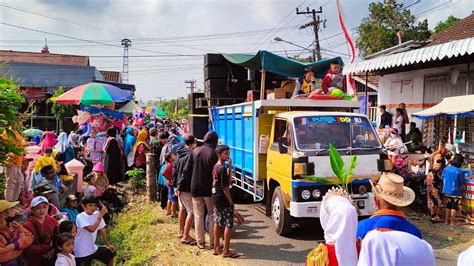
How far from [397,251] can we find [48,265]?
3.90 metres

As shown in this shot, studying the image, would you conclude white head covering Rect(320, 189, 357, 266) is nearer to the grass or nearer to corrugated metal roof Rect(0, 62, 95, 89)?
the grass

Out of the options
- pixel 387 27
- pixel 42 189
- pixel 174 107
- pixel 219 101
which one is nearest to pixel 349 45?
pixel 219 101

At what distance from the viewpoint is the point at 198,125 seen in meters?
11.8

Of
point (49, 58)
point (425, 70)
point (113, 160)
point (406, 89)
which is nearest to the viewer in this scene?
point (113, 160)

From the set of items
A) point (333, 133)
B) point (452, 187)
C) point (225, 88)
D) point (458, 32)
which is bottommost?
point (452, 187)

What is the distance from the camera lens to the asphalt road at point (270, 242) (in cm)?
588

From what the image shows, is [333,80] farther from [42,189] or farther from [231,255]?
[42,189]

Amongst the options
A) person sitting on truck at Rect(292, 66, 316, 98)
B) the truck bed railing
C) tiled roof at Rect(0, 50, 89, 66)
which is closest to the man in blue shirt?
person sitting on truck at Rect(292, 66, 316, 98)

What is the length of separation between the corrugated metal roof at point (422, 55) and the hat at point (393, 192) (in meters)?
7.23

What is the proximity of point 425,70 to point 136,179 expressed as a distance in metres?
9.68

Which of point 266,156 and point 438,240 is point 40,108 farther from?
point 438,240

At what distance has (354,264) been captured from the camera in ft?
8.95

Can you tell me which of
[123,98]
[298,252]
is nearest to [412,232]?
[298,252]

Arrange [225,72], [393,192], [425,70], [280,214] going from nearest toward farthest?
[393,192] → [280,214] → [225,72] → [425,70]
